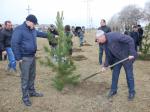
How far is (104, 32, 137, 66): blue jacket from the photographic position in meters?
7.82

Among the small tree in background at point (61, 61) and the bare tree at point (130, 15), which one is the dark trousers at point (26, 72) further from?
the bare tree at point (130, 15)

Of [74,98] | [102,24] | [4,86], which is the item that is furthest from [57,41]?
[102,24]

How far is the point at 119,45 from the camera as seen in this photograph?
7969mm

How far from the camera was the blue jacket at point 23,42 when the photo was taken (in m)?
7.48

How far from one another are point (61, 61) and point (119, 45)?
1.68m

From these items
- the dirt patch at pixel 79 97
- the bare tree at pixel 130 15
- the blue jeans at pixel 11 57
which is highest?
the bare tree at pixel 130 15

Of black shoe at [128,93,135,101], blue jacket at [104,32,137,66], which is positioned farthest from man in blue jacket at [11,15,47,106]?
black shoe at [128,93,135,101]

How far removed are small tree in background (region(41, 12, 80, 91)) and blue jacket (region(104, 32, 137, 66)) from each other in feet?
4.00

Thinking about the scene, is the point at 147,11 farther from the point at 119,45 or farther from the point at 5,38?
the point at 119,45

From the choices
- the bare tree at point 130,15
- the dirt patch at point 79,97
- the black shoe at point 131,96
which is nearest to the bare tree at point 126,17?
the bare tree at point 130,15

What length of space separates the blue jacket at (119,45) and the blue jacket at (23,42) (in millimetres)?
1594

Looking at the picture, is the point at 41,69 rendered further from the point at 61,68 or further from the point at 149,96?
the point at 149,96

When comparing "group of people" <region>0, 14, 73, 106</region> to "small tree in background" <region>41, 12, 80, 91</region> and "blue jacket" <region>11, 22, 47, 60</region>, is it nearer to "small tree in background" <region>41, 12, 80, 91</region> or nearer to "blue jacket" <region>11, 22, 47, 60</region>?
"blue jacket" <region>11, 22, 47, 60</region>

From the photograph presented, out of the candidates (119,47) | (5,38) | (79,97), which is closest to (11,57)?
(5,38)
